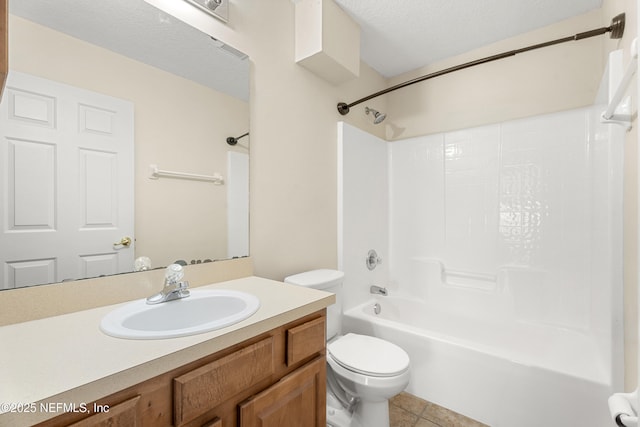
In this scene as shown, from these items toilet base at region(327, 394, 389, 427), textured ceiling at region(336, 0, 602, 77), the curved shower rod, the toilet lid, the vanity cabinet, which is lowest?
toilet base at region(327, 394, 389, 427)

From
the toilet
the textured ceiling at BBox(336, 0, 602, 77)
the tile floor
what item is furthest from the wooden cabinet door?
the textured ceiling at BBox(336, 0, 602, 77)

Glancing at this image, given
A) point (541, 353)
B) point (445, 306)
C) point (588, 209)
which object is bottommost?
point (541, 353)

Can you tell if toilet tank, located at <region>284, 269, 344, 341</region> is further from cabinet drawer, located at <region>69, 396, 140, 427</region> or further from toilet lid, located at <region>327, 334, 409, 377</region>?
cabinet drawer, located at <region>69, 396, 140, 427</region>

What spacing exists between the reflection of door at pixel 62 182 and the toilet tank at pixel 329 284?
0.83 meters

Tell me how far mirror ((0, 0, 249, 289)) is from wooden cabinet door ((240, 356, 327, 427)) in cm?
68

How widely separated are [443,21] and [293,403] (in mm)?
2354

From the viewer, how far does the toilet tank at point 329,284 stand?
5.18 feet

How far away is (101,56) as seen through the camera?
3.39 ft

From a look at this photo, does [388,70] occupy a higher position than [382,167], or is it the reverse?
[388,70]

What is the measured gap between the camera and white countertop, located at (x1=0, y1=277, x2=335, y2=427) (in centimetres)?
51

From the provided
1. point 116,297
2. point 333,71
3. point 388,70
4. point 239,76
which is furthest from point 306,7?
point 116,297

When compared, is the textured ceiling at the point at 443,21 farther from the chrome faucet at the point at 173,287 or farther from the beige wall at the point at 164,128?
the chrome faucet at the point at 173,287

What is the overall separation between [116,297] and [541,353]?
243 centimetres

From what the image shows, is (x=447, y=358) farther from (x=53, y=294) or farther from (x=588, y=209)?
(x=53, y=294)
